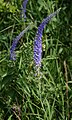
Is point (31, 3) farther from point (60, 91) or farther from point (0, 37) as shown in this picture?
point (60, 91)

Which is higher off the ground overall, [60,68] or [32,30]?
[32,30]

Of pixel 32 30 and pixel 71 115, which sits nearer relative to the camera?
pixel 71 115

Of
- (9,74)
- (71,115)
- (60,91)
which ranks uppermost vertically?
(9,74)

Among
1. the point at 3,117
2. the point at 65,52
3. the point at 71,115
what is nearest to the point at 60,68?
the point at 65,52

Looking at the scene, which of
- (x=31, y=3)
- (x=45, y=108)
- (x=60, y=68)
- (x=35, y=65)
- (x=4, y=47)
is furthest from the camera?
(x=31, y=3)

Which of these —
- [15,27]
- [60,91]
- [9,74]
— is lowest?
[60,91]

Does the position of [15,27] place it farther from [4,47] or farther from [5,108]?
[5,108]

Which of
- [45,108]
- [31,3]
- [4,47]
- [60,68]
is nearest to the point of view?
[45,108]

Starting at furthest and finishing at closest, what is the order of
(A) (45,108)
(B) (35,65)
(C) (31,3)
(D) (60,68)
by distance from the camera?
1. (C) (31,3)
2. (D) (60,68)
3. (A) (45,108)
4. (B) (35,65)

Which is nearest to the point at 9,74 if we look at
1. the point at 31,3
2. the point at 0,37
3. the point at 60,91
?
the point at 60,91
